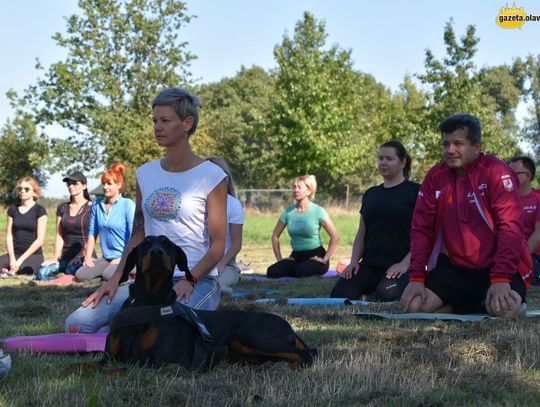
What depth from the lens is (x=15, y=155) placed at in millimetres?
53625

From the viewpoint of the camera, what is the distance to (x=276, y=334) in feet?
15.4

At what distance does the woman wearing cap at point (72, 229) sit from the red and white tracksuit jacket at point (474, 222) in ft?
23.1

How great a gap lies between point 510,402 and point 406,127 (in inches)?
1410

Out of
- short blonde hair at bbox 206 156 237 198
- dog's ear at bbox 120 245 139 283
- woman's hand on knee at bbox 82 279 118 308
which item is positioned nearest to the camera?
dog's ear at bbox 120 245 139 283

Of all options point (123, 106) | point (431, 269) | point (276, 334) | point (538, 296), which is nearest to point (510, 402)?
point (276, 334)

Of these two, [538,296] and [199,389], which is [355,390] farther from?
[538,296]

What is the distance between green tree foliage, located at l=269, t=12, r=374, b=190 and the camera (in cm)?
3856

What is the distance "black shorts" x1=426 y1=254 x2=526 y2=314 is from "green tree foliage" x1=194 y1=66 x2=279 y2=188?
44.0m

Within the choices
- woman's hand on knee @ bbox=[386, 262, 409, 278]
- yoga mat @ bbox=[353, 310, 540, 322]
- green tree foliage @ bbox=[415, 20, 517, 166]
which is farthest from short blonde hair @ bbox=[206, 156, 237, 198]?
green tree foliage @ bbox=[415, 20, 517, 166]

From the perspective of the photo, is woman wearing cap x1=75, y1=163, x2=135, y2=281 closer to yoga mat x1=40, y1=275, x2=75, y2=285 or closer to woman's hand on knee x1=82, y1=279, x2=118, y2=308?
yoga mat x1=40, y1=275, x2=75, y2=285

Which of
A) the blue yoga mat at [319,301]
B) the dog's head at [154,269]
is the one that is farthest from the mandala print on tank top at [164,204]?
the blue yoga mat at [319,301]

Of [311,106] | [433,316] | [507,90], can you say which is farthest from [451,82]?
[507,90]

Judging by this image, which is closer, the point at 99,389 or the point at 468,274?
the point at 99,389

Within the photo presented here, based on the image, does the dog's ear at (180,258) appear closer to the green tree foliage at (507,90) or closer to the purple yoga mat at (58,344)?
the purple yoga mat at (58,344)
